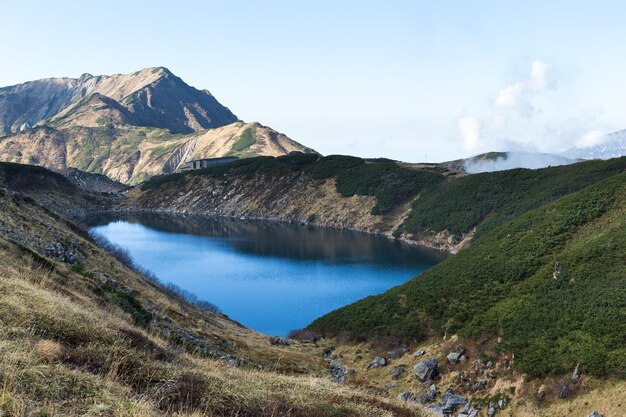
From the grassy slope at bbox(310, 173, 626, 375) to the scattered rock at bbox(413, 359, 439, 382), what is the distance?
414 centimetres

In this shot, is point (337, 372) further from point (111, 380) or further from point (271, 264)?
point (271, 264)

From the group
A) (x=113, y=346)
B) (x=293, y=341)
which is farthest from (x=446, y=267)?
(x=113, y=346)

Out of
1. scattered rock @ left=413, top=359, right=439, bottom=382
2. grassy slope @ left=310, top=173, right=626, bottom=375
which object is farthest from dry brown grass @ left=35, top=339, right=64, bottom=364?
scattered rock @ left=413, top=359, right=439, bottom=382

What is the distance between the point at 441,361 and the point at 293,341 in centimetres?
1875

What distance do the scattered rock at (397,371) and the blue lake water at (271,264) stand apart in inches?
959

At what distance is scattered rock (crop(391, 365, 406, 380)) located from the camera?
120ft

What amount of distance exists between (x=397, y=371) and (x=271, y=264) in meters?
64.0

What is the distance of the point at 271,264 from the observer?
9931cm

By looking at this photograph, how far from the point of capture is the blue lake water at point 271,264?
70.9 metres

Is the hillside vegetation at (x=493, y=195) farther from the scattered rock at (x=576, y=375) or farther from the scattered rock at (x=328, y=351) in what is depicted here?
the scattered rock at (x=576, y=375)

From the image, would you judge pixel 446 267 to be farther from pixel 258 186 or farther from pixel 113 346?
pixel 258 186

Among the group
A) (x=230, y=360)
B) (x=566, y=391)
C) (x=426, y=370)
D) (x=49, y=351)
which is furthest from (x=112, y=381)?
(x=426, y=370)

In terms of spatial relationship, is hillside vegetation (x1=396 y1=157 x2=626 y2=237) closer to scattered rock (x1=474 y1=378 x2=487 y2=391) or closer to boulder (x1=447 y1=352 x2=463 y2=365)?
boulder (x1=447 y1=352 x2=463 y2=365)

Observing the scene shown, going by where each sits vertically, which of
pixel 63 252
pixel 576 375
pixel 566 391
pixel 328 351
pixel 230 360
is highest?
pixel 63 252
